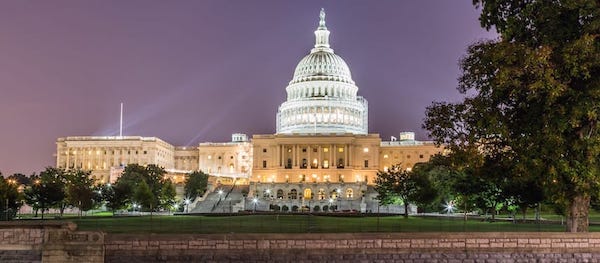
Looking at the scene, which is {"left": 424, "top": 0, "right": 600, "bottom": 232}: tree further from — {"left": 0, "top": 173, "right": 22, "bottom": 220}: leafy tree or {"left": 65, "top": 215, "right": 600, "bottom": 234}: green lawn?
{"left": 0, "top": 173, "right": 22, "bottom": 220}: leafy tree

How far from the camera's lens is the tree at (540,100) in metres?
30.7

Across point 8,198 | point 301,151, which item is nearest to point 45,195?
point 8,198

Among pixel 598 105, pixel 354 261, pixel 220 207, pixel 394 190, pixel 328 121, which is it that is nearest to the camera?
pixel 354 261

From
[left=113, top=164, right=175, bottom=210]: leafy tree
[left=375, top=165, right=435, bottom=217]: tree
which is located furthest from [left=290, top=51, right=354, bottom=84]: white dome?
[left=375, top=165, right=435, bottom=217]: tree

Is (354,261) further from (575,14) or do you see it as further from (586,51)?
(575,14)

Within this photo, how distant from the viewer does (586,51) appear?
2992 centimetres

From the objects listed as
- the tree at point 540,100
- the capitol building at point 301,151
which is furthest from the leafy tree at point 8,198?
the capitol building at point 301,151

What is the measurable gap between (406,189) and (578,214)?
1663 inches

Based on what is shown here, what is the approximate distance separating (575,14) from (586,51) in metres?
2.99

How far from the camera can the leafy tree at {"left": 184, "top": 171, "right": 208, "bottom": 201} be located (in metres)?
115

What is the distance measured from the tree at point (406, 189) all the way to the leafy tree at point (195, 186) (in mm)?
41861

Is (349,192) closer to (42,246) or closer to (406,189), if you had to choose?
(406,189)

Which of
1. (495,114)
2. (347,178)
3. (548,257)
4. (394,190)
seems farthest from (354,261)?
(347,178)

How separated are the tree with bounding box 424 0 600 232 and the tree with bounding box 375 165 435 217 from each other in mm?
35212
